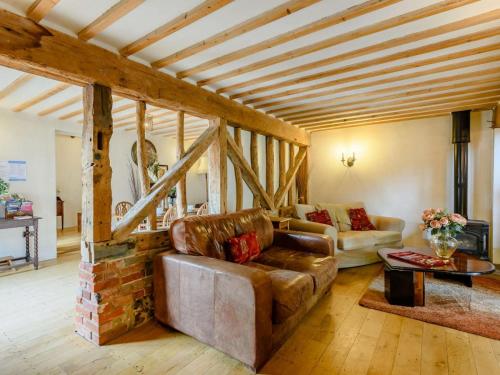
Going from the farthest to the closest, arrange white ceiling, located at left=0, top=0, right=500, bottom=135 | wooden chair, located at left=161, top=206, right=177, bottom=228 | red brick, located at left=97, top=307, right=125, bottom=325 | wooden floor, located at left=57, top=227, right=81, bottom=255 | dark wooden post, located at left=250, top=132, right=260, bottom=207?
wooden floor, located at left=57, top=227, right=81, bottom=255 < dark wooden post, located at left=250, top=132, right=260, bottom=207 < wooden chair, located at left=161, top=206, right=177, bottom=228 < red brick, located at left=97, top=307, right=125, bottom=325 < white ceiling, located at left=0, top=0, right=500, bottom=135

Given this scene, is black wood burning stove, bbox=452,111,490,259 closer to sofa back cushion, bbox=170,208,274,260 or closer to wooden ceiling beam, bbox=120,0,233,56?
sofa back cushion, bbox=170,208,274,260

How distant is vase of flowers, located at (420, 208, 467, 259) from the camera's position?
2.65 metres

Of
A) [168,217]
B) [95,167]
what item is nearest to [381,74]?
[95,167]

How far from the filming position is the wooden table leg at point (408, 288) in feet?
8.60

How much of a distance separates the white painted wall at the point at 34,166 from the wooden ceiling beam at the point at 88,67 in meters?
2.75

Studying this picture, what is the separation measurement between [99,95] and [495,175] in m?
5.12

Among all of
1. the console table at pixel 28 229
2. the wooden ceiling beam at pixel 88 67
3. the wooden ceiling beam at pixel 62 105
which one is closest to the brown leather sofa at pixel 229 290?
the wooden ceiling beam at pixel 88 67

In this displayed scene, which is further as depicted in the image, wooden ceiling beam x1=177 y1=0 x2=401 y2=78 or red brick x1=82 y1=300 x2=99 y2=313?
red brick x1=82 y1=300 x2=99 y2=313

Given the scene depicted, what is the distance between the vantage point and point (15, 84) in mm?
2852

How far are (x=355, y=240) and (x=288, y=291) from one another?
2260mm

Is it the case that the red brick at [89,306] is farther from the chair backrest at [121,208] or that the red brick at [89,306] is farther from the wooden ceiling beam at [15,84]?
the chair backrest at [121,208]

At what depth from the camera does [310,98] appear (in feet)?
11.3

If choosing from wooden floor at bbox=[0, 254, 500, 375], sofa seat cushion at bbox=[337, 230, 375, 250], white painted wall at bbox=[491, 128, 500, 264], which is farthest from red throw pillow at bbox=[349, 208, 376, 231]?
wooden floor at bbox=[0, 254, 500, 375]

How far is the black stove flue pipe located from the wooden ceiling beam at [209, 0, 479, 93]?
2.84m
